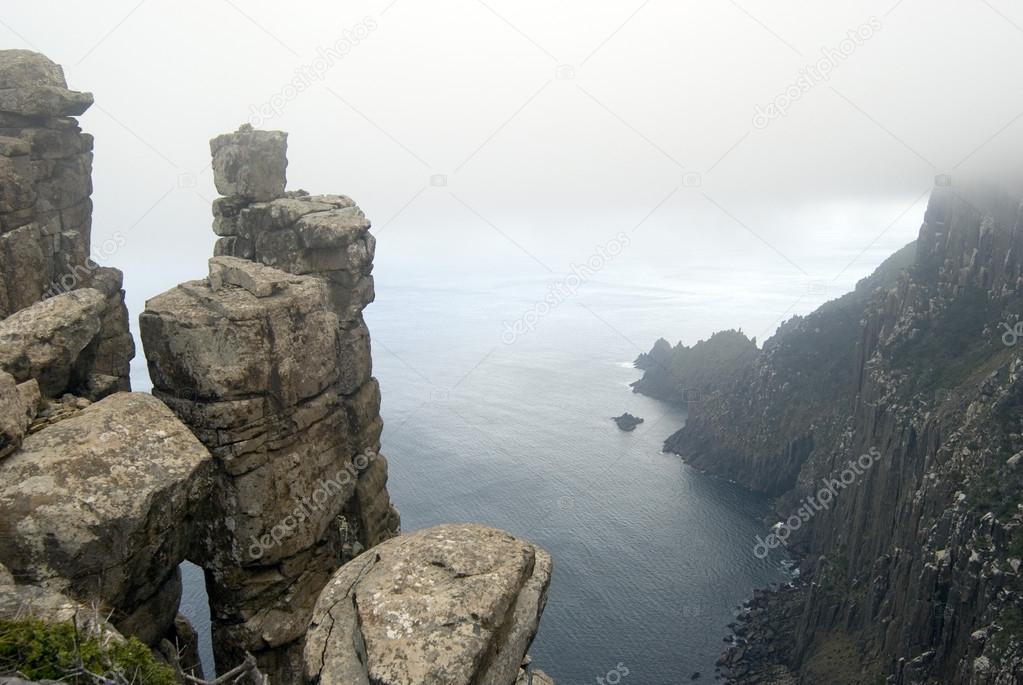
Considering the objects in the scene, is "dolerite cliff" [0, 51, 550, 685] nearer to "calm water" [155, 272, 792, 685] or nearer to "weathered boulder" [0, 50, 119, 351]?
"weathered boulder" [0, 50, 119, 351]

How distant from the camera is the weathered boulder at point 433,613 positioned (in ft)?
47.5

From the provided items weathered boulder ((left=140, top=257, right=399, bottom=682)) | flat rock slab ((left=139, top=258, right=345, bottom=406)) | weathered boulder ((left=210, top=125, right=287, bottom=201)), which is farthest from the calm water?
flat rock slab ((left=139, top=258, right=345, bottom=406))

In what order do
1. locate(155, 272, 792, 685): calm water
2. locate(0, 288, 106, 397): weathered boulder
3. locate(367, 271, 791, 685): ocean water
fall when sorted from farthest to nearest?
locate(367, 271, 791, 685): ocean water, locate(155, 272, 792, 685): calm water, locate(0, 288, 106, 397): weathered boulder

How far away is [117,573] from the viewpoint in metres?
18.5

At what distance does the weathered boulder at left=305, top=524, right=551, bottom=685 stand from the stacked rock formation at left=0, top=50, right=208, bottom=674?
489 cm

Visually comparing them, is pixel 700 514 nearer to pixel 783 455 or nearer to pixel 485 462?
pixel 783 455

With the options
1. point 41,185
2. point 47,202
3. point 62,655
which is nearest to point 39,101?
point 41,185

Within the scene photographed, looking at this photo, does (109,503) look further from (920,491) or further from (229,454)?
(920,491)

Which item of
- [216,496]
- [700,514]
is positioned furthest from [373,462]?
[700,514]

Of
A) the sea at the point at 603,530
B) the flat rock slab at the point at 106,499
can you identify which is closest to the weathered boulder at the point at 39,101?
the flat rock slab at the point at 106,499

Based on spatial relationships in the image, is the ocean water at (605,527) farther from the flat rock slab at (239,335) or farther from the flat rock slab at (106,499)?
the flat rock slab at (106,499)

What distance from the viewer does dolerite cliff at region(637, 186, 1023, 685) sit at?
283ft

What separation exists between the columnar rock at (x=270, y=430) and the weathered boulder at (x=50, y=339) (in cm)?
168

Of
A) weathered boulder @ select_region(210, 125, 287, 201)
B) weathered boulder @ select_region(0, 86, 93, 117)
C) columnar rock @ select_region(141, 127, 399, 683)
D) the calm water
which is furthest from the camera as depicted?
the calm water
